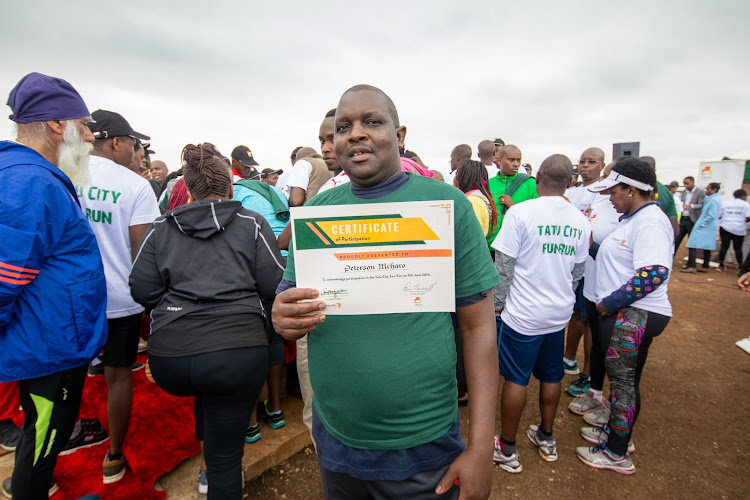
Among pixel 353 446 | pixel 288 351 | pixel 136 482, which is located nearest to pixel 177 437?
pixel 136 482

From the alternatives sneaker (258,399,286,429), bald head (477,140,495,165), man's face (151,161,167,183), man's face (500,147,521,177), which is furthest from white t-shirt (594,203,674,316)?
man's face (151,161,167,183)

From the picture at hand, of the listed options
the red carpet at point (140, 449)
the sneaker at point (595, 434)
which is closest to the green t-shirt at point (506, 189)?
the sneaker at point (595, 434)

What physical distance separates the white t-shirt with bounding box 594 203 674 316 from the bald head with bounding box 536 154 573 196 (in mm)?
600

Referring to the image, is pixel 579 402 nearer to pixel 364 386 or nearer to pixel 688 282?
pixel 364 386

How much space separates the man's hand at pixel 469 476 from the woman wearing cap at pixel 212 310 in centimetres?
123

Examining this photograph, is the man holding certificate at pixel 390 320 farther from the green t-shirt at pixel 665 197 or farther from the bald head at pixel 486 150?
the green t-shirt at pixel 665 197

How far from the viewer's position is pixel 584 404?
3.75 metres

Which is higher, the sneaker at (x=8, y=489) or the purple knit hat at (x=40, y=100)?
the purple knit hat at (x=40, y=100)

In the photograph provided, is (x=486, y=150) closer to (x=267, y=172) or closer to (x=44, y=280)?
(x=267, y=172)

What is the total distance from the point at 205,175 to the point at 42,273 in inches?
36.9

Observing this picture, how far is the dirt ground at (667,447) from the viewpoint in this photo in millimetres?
2768

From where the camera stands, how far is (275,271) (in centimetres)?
214

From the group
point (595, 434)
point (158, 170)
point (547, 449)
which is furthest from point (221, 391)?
point (158, 170)

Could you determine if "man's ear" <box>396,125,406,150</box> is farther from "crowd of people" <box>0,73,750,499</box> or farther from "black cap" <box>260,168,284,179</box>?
"black cap" <box>260,168,284,179</box>
